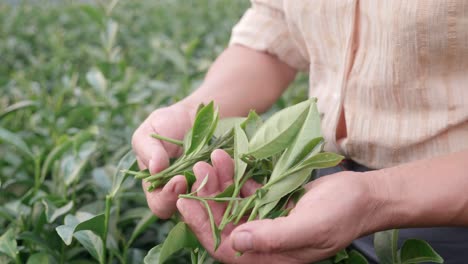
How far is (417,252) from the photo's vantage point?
2.51 feet

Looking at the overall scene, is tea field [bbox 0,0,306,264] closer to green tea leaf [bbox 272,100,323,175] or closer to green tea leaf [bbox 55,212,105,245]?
green tea leaf [bbox 55,212,105,245]

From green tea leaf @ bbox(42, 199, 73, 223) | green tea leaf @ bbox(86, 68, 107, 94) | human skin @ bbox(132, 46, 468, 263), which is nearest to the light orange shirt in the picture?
human skin @ bbox(132, 46, 468, 263)

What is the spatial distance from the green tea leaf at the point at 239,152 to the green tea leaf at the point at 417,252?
0.23 meters

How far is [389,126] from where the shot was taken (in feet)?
2.82

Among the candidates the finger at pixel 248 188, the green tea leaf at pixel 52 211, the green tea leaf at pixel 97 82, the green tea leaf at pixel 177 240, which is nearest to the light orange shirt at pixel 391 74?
the finger at pixel 248 188

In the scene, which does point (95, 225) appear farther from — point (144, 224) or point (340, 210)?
point (340, 210)

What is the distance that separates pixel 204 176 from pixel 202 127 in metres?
0.10

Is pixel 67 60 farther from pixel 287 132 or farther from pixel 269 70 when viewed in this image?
pixel 287 132

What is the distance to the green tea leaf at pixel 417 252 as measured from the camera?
0.75m

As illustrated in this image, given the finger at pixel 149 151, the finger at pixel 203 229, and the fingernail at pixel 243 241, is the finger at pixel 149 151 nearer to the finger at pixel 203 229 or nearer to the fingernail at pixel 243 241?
the finger at pixel 203 229

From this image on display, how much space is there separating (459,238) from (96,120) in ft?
2.93

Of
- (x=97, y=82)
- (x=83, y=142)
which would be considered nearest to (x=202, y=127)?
(x=83, y=142)

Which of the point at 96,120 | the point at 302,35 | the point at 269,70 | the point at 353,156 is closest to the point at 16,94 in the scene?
the point at 96,120

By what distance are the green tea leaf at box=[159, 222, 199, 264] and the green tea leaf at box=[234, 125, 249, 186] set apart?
84mm
